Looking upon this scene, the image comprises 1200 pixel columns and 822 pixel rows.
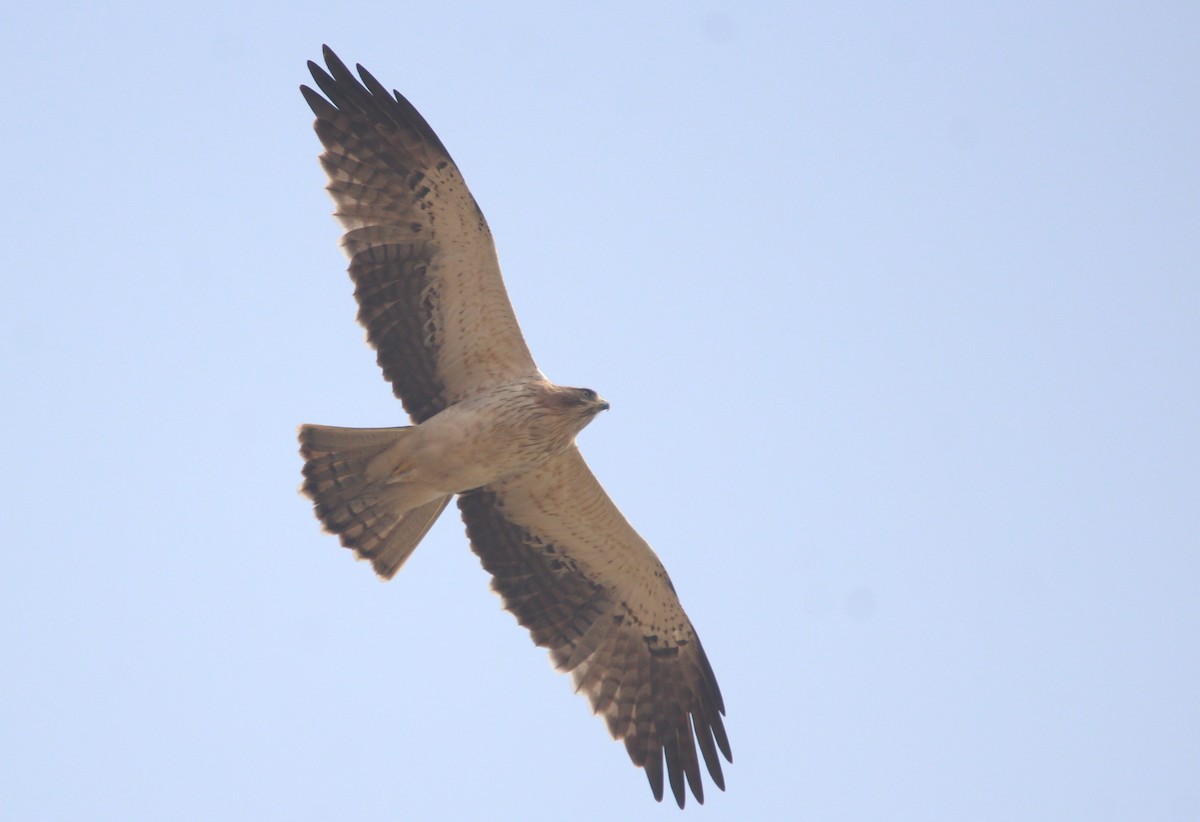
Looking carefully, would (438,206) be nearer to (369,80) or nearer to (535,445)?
(369,80)

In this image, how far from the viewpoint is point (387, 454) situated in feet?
35.0

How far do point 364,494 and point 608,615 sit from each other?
2129 millimetres

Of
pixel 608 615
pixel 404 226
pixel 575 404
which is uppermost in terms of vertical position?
pixel 404 226

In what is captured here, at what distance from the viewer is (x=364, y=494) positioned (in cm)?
1084

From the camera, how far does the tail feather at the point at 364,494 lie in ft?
34.9

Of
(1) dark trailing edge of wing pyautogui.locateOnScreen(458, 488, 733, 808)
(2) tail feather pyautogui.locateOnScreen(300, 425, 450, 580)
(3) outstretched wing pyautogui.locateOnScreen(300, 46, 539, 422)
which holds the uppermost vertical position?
(3) outstretched wing pyautogui.locateOnScreen(300, 46, 539, 422)

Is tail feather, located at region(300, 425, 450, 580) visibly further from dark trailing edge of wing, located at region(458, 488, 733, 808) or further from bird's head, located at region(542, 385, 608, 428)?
bird's head, located at region(542, 385, 608, 428)

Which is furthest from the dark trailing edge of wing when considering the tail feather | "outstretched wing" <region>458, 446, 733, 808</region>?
the tail feather

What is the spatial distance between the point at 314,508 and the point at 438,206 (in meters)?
2.33

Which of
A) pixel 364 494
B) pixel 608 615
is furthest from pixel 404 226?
pixel 608 615

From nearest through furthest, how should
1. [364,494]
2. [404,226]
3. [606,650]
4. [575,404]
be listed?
[575,404]
[404,226]
[364,494]
[606,650]

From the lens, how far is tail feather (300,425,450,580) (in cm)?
1063

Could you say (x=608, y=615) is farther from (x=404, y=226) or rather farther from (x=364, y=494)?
(x=404, y=226)

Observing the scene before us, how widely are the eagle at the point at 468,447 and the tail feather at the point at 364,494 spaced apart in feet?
0.03
